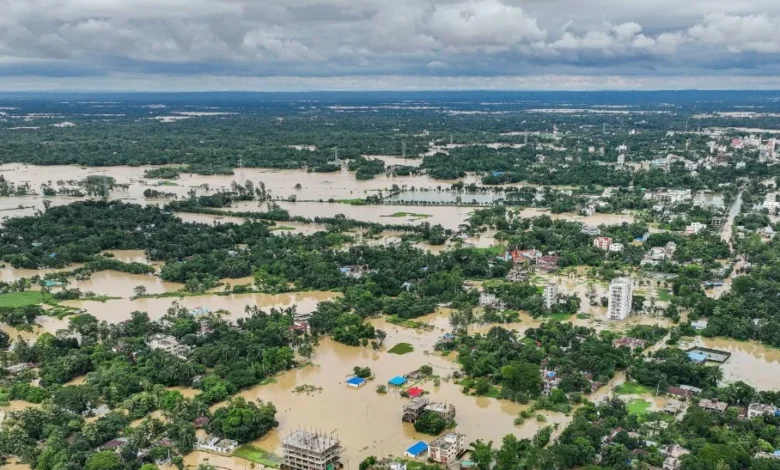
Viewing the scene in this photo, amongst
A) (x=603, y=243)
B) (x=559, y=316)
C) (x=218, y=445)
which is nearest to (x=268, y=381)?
(x=218, y=445)

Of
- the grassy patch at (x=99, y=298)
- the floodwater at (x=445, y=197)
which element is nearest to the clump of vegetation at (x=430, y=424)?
the grassy patch at (x=99, y=298)

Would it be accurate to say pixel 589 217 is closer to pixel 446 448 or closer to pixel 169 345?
pixel 169 345

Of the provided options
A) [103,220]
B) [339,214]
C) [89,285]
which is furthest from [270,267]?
[103,220]

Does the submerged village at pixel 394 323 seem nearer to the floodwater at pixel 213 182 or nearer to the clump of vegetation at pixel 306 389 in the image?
the clump of vegetation at pixel 306 389

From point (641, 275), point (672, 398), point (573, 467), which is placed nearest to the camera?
point (573, 467)

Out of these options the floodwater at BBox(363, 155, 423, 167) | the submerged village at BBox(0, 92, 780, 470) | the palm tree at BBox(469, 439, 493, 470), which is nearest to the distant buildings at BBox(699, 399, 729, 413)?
the submerged village at BBox(0, 92, 780, 470)

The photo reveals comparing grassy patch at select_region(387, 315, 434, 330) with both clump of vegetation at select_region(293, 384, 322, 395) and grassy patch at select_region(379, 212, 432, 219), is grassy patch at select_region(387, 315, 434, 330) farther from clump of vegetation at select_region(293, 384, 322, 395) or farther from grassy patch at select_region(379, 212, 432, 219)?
grassy patch at select_region(379, 212, 432, 219)

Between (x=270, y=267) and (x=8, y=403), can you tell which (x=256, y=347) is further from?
(x=270, y=267)
